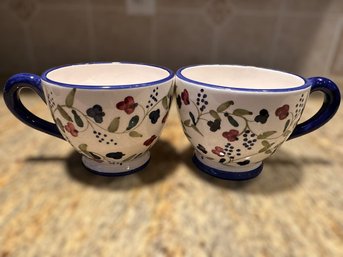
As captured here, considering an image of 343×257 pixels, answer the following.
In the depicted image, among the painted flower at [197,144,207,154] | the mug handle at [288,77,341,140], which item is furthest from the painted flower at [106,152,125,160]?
the mug handle at [288,77,341,140]

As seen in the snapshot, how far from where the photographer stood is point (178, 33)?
783 millimetres

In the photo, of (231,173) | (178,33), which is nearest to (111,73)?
(231,173)

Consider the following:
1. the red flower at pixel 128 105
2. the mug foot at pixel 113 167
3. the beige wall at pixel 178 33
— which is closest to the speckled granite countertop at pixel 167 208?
the mug foot at pixel 113 167

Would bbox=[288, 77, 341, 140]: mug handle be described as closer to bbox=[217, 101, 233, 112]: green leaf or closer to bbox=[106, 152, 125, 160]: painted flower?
bbox=[217, 101, 233, 112]: green leaf

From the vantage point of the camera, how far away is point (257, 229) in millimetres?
320

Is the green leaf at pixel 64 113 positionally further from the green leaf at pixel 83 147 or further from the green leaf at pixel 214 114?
the green leaf at pixel 214 114

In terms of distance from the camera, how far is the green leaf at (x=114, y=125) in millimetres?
340

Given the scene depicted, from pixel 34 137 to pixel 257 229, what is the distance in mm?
409

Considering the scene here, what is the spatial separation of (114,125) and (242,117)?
0.15 metres

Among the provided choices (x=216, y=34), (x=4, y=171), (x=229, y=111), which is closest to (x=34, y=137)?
(x=4, y=171)

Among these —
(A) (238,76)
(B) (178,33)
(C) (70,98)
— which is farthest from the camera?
(B) (178,33)

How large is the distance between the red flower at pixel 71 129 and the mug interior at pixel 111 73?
0.09 meters

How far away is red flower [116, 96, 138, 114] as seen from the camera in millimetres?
332

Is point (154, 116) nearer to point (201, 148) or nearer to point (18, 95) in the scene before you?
point (201, 148)
